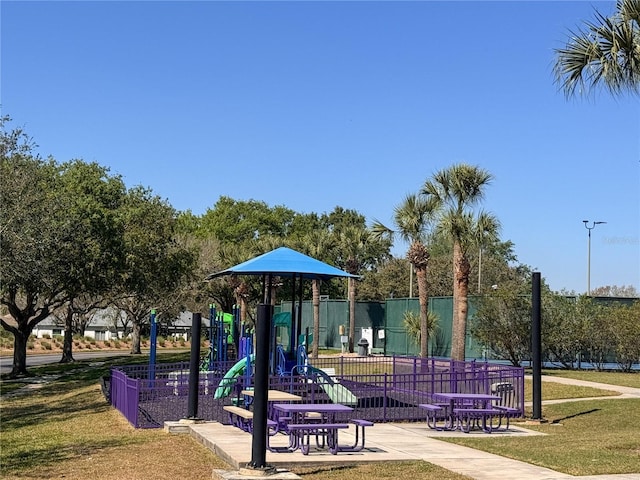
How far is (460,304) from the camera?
2614 centimetres

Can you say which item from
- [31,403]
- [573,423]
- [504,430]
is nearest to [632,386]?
[573,423]

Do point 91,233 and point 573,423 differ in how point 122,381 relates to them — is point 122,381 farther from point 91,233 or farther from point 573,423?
point 91,233

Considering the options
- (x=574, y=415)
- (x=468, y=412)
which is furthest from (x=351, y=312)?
(x=468, y=412)

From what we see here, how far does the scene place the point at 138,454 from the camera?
11.9 m

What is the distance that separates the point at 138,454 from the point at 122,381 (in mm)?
6375

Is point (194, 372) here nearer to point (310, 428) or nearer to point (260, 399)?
point (310, 428)

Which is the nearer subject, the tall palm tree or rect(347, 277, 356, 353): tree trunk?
the tall palm tree

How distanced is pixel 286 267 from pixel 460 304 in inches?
387

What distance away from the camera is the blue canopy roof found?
1792cm

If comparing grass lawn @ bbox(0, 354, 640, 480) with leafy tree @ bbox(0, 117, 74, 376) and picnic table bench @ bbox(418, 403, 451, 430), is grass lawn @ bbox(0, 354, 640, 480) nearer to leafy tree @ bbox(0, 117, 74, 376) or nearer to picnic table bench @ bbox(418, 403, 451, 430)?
picnic table bench @ bbox(418, 403, 451, 430)

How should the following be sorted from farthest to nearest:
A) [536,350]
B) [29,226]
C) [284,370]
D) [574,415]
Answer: [29,226] < [284,370] < [574,415] < [536,350]

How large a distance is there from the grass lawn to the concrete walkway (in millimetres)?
253

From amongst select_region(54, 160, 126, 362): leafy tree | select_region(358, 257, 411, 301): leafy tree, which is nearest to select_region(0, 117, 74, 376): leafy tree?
select_region(54, 160, 126, 362): leafy tree

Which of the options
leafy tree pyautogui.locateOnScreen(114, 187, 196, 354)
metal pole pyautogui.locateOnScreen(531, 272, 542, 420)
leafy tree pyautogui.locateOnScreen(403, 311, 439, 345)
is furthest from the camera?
leafy tree pyautogui.locateOnScreen(114, 187, 196, 354)
